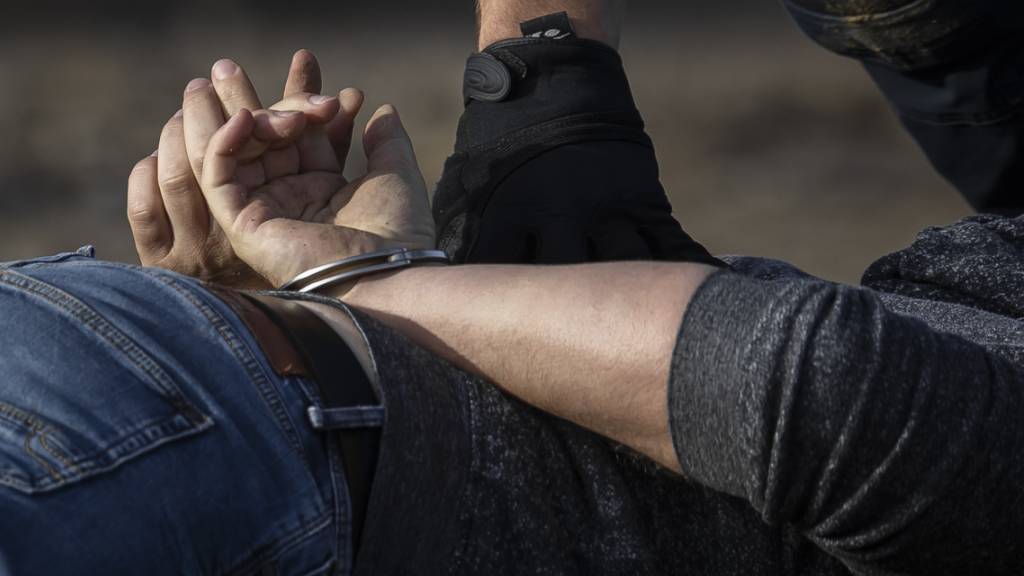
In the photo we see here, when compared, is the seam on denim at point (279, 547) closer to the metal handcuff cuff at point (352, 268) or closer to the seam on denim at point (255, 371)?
the seam on denim at point (255, 371)

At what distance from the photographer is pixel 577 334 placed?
0.90 metres

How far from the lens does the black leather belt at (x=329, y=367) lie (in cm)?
85

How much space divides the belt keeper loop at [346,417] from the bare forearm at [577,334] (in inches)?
5.0

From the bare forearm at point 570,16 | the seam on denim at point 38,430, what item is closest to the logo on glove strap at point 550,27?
the bare forearm at point 570,16

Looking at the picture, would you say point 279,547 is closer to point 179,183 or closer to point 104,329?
point 104,329

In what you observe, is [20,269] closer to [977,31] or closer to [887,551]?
[887,551]

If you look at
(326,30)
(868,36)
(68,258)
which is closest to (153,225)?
(68,258)

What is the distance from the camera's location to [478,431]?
927 millimetres

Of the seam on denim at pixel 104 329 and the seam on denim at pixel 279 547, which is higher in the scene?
the seam on denim at pixel 104 329

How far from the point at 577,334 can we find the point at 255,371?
0.77ft

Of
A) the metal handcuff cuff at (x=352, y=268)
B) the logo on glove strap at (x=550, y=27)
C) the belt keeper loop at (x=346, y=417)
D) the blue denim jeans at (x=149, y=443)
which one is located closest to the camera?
the blue denim jeans at (x=149, y=443)

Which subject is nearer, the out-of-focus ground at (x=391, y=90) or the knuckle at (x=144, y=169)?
the knuckle at (x=144, y=169)

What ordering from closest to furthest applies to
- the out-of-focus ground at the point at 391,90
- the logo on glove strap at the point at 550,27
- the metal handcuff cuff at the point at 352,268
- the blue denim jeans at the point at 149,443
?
the blue denim jeans at the point at 149,443 → the metal handcuff cuff at the point at 352,268 → the logo on glove strap at the point at 550,27 → the out-of-focus ground at the point at 391,90

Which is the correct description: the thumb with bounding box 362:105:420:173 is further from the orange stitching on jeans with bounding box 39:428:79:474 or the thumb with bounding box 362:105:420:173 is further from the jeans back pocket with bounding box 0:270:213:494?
the orange stitching on jeans with bounding box 39:428:79:474
